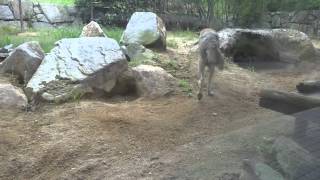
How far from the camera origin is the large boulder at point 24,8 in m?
12.4

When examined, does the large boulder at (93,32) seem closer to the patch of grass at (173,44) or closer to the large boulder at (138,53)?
the large boulder at (138,53)

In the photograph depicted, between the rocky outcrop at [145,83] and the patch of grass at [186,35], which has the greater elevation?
the patch of grass at [186,35]

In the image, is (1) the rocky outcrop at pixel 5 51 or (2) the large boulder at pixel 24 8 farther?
(2) the large boulder at pixel 24 8

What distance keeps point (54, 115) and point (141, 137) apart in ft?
3.63

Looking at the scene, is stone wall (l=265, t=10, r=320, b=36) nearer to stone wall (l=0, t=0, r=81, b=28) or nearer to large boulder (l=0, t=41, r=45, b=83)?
stone wall (l=0, t=0, r=81, b=28)

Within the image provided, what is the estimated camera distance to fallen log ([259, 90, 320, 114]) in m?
3.34

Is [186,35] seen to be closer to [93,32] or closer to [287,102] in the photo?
[93,32]

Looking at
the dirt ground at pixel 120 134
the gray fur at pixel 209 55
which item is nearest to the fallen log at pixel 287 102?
the dirt ground at pixel 120 134

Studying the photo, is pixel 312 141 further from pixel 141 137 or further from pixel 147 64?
pixel 147 64

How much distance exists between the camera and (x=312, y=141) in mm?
2701

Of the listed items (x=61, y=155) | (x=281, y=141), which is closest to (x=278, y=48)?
(x=61, y=155)

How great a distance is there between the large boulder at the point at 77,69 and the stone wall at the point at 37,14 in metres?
5.57

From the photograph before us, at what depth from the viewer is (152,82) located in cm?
659

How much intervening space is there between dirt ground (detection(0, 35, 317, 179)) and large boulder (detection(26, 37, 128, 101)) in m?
0.21
